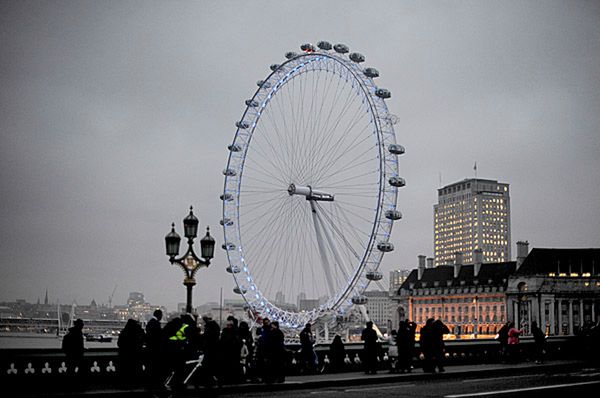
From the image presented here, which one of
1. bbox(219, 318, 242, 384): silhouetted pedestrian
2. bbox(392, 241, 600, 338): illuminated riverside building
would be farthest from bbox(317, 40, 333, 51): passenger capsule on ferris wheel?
bbox(392, 241, 600, 338): illuminated riverside building

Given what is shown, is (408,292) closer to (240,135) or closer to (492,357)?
(240,135)

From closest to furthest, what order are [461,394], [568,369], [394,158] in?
[461,394]
[568,369]
[394,158]

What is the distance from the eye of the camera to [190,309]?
25.4m

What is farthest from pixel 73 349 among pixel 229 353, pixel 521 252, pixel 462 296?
pixel 462 296

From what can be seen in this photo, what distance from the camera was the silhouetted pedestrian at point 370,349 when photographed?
87.1 feet

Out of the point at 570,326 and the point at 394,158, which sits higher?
the point at 394,158

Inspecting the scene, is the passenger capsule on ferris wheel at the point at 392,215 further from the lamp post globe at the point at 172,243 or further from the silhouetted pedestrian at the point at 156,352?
the silhouetted pedestrian at the point at 156,352

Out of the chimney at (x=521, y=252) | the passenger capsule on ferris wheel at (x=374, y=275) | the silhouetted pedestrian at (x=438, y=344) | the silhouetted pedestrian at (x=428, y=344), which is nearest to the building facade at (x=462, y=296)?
the chimney at (x=521, y=252)

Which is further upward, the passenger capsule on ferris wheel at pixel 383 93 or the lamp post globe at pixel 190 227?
the passenger capsule on ferris wheel at pixel 383 93

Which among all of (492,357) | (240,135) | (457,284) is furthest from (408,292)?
(492,357)

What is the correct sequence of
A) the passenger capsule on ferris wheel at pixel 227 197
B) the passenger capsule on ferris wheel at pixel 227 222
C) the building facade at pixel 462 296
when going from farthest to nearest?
the building facade at pixel 462 296 < the passenger capsule on ferris wheel at pixel 227 222 < the passenger capsule on ferris wheel at pixel 227 197

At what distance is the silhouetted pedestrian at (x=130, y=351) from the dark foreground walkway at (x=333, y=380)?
81 cm

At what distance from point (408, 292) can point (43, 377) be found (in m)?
160

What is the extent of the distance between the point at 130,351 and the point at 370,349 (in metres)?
8.62
